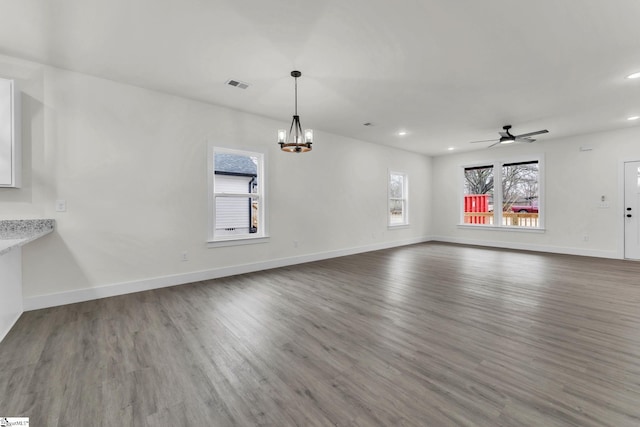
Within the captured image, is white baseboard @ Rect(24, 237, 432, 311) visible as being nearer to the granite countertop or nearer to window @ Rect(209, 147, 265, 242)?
window @ Rect(209, 147, 265, 242)

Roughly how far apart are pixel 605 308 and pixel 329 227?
4.36m

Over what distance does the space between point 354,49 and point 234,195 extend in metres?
2.94

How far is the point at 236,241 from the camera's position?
4.71 m

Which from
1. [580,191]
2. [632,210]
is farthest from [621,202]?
[580,191]

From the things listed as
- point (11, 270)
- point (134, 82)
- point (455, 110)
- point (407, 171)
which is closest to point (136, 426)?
point (11, 270)

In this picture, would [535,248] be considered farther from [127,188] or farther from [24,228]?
[24,228]

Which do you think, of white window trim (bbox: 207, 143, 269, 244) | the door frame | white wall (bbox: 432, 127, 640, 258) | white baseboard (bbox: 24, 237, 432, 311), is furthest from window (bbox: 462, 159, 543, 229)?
white window trim (bbox: 207, 143, 269, 244)

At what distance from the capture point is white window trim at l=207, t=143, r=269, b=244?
14.5 feet

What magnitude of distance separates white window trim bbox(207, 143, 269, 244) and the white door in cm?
744

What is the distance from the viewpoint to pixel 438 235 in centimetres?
903

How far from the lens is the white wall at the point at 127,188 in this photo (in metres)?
3.21

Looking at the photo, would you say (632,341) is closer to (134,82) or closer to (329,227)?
(329,227)

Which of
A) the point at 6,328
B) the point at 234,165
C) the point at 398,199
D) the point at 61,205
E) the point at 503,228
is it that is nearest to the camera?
the point at 6,328

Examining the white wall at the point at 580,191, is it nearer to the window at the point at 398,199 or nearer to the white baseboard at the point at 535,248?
the white baseboard at the point at 535,248
